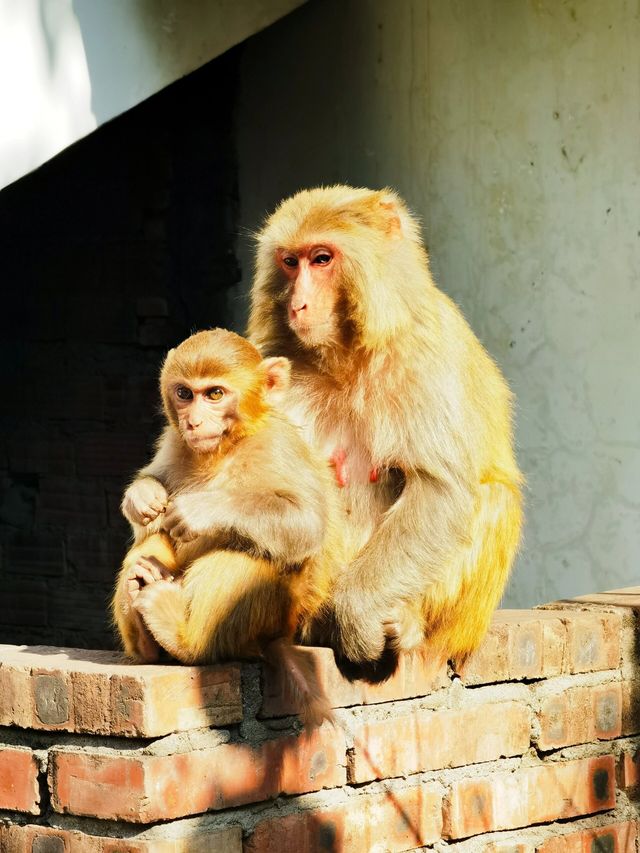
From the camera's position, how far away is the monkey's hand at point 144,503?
11.1ft

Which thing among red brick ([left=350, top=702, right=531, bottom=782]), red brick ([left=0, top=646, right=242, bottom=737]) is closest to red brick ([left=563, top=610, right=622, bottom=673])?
red brick ([left=350, top=702, right=531, bottom=782])

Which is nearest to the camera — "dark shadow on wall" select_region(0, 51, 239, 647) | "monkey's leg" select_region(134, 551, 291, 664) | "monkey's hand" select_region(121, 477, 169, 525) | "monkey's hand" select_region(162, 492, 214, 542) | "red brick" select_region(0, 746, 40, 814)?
"red brick" select_region(0, 746, 40, 814)

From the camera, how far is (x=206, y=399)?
328 cm

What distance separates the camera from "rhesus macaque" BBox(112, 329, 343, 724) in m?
3.05

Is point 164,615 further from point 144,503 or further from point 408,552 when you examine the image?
point 408,552

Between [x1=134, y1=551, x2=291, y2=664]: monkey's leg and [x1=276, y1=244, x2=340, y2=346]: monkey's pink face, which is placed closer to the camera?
[x1=134, y1=551, x2=291, y2=664]: monkey's leg

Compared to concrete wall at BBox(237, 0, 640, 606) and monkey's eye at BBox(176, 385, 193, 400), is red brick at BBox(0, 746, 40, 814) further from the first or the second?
concrete wall at BBox(237, 0, 640, 606)

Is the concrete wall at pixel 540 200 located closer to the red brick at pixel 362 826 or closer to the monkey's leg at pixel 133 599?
the red brick at pixel 362 826

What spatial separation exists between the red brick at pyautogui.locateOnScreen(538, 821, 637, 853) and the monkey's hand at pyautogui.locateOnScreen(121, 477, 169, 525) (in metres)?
1.30

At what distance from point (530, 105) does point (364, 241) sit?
2123 mm

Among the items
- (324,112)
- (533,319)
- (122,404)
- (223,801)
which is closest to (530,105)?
(533,319)

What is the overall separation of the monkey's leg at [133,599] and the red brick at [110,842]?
16.7 inches

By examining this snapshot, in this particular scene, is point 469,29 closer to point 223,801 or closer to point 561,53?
point 561,53

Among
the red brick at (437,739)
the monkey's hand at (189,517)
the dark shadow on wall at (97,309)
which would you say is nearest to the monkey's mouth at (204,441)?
the monkey's hand at (189,517)
